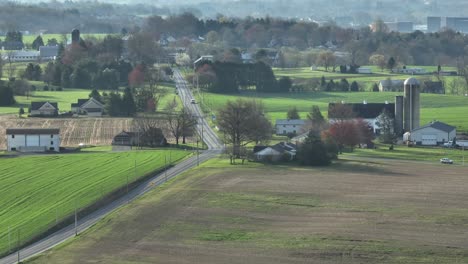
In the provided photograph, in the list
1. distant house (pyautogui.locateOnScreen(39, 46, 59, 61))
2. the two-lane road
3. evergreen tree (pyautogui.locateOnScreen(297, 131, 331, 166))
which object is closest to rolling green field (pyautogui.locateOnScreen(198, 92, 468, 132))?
the two-lane road

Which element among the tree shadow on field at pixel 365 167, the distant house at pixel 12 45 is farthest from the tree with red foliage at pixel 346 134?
the distant house at pixel 12 45

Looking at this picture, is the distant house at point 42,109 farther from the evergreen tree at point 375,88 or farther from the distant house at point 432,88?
the distant house at point 432,88

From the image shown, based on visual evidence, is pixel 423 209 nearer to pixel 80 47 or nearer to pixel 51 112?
pixel 51 112

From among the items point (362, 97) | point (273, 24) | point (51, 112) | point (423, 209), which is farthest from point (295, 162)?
point (273, 24)

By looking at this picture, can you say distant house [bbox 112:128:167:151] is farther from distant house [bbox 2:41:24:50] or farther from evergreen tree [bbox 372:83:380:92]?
distant house [bbox 2:41:24:50]

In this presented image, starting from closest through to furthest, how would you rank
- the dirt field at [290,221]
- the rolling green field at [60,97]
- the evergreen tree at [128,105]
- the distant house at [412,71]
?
the dirt field at [290,221] → the evergreen tree at [128,105] → the rolling green field at [60,97] → the distant house at [412,71]

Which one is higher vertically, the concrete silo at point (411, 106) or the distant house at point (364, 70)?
the distant house at point (364, 70)

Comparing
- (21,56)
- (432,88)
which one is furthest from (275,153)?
(21,56)
